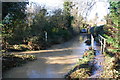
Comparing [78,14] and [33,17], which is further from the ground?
[78,14]

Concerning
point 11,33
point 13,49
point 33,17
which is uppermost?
point 33,17

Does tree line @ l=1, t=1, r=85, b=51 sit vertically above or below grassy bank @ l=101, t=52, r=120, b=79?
above

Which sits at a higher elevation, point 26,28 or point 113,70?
point 26,28

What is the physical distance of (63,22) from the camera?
17172 mm

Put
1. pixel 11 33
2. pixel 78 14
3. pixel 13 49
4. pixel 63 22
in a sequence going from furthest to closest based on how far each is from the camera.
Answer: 1. pixel 78 14
2. pixel 63 22
3. pixel 13 49
4. pixel 11 33

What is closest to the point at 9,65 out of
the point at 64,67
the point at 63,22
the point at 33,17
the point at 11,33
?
the point at 64,67

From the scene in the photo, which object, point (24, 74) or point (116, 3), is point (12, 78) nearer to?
point (24, 74)

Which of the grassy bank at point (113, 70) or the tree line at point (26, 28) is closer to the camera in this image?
the grassy bank at point (113, 70)

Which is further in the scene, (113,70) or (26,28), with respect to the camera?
(26,28)

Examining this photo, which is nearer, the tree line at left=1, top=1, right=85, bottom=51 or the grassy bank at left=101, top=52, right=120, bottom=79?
the grassy bank at left=101, top=52, right=120, bottom=79

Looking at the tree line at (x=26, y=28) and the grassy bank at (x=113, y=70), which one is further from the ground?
the tree line at (x=26, y=28)

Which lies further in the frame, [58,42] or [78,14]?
[78,14]

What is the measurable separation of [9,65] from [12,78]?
4.67 ft

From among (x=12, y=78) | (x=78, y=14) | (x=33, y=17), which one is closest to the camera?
(x=12, y=78)
